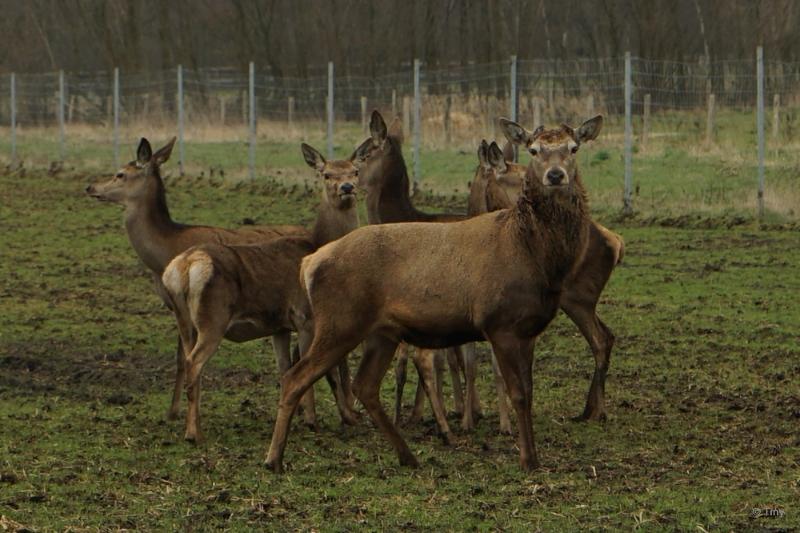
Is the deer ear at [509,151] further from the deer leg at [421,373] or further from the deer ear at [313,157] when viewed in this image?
the deer leg at [421,373]

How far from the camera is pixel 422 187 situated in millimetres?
23906

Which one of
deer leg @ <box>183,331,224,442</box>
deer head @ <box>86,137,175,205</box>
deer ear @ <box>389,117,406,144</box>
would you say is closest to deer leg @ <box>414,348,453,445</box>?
deer leg @ <box>183,331,224,442</box>

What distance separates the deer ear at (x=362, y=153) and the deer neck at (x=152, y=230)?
5.02 feet

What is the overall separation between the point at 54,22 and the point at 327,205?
4868cm

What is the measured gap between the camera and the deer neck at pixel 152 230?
1188cm

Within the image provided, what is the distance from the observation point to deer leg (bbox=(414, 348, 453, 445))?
9.61 m

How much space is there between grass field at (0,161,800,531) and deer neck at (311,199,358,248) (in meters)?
1.21

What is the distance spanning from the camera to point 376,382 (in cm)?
902

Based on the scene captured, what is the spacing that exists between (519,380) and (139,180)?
17.0 ft

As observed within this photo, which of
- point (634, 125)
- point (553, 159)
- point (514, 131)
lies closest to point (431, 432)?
point (514, 131)

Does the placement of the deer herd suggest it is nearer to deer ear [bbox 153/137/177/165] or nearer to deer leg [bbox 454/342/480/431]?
deer leg [bbox 454/342/480/431]

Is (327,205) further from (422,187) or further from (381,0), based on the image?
(381,0)

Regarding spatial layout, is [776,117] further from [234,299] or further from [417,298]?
[417,298]

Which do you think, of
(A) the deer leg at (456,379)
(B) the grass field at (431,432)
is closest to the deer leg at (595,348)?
(B) the grass field at (431,432)
